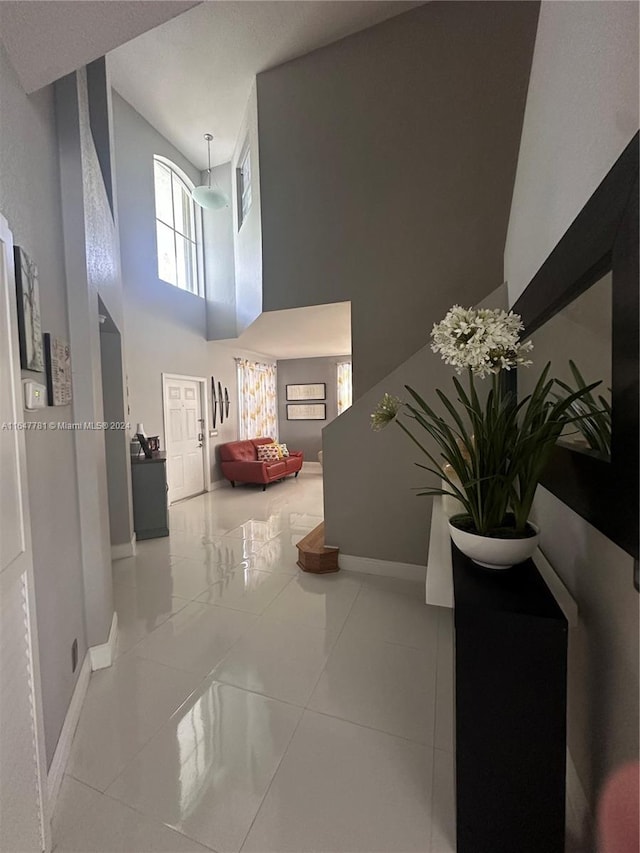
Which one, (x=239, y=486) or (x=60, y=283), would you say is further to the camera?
(x=239, y=486)

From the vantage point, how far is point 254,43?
3.85 metres

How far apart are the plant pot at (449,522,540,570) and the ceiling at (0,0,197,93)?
197cm

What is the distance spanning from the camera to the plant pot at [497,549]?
1.12 meters

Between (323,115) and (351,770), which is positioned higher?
(323,115)

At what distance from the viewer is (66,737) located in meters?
1.53

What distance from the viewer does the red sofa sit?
20.6 ft

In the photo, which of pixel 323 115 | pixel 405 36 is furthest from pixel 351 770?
pixel 405 36

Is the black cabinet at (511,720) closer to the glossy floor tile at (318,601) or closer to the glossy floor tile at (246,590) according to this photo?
the glossy floor tile at (318,601)

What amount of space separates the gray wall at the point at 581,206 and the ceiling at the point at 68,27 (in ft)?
4.11

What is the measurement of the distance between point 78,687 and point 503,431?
2273mm

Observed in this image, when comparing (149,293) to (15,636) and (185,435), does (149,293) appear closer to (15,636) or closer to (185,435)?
(185,435)

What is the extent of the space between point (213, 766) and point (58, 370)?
6.07 ft

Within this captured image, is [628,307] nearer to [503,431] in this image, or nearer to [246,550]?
[503,431]

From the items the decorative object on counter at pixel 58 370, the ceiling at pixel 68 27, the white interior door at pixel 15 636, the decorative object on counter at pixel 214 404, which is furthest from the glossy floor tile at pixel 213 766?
the decorative object on counter at pixel 214 404
